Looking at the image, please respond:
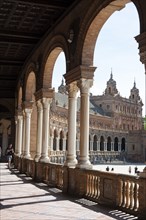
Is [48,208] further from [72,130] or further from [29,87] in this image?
[29,87]

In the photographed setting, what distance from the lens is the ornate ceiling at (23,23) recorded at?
12086 millimetres

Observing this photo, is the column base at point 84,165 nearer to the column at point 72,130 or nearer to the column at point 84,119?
the column at point 84,119

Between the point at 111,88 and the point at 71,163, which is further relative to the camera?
the point at 111,88

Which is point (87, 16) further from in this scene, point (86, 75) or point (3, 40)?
point (3, 40)

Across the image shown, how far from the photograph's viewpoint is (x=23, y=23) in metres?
14.1

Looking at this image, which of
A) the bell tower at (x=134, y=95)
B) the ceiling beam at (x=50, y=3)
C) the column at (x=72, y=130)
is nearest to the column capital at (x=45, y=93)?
the column at (x=72, y=130)

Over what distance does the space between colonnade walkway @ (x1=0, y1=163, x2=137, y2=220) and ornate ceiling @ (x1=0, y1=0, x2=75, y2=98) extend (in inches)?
239

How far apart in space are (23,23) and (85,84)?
439cm

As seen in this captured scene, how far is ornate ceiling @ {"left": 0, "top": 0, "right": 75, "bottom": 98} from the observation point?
39.7 feet

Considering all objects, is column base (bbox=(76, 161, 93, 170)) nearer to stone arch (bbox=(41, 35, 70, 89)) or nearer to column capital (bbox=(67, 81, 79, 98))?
column capital (bbox=(67, 81, 79, 98))

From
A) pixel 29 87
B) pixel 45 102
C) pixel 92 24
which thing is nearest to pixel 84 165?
pixel 92 24

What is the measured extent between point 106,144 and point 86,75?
72212mm

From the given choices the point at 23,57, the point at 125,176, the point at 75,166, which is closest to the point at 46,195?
the point at 75,166

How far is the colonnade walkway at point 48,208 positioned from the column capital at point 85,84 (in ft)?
10.8
